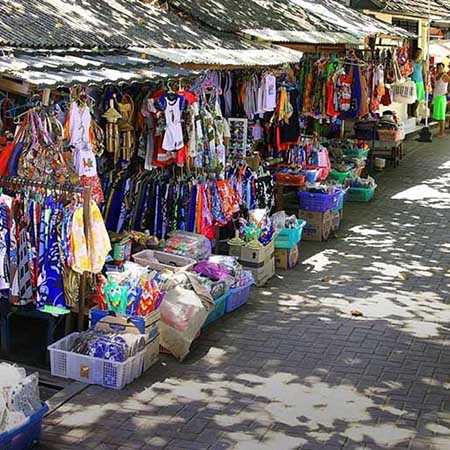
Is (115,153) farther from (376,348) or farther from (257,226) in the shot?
(376,348)

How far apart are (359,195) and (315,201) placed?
331 centimetres

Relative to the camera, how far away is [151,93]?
999 cm

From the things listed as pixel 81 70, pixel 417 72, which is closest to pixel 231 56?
pixel 81 70

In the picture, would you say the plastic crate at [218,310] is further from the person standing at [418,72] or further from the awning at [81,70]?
the person standing at [418,72]

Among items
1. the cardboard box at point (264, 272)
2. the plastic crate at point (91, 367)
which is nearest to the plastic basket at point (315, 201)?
the cardboard box at point (264, 272)

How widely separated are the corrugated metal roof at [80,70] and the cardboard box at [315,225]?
3886mm

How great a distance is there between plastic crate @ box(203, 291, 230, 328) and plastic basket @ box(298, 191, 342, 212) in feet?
12.6

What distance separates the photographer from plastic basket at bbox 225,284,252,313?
945cm

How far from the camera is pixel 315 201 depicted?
12805 mm

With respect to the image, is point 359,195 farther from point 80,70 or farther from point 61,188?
point 61,188

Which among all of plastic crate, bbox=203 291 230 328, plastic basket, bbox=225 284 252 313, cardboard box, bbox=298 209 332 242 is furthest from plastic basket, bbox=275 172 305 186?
plastic crate, bbox=203 291 230 328

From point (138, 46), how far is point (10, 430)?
5274 mm

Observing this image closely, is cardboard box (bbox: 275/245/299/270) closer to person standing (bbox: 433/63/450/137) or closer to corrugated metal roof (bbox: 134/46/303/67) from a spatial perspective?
corrugated metal roof (bbox: 134/46/303/67)

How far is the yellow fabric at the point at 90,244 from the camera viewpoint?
7742mm
